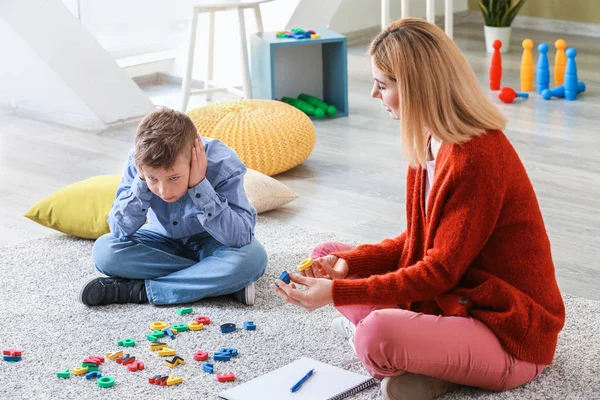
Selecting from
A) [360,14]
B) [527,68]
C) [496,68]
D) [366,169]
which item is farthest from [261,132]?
[360,14]

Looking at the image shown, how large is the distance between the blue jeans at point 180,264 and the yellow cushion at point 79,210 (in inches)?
12.0

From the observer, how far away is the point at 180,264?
211 cm

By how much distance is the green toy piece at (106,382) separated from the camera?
1.69 meters

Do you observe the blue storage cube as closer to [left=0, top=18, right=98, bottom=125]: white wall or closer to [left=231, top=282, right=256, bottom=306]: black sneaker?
[left=0, top=18, right=98, bottom=125]: white wall

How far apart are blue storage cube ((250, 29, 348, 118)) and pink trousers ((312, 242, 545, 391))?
2.34 metres

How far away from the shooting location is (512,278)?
1560 millimetres

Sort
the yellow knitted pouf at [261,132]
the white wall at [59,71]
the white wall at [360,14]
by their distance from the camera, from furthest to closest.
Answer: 1. the white wall at [360,14]
2. the white wall at [59,71]
3. the yellow knitted pouf at [261,132]

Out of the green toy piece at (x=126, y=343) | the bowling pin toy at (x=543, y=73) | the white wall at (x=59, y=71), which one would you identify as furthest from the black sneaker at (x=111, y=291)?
the bowling pin toy at (x=543, y=73)

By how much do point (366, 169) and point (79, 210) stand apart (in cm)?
106

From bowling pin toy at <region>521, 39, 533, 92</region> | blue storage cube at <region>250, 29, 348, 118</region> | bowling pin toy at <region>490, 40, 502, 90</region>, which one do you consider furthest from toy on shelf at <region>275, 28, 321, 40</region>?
bowling pin toy at <region>521, 39, 533, 92</region>

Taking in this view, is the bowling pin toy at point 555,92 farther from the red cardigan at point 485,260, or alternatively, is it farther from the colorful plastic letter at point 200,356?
the colorful plastic letter at point 200,356

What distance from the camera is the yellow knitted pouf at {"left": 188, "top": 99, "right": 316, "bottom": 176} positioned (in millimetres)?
2980

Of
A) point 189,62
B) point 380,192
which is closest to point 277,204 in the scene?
point 380,192

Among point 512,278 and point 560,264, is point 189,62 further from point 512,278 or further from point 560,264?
point 512,278
